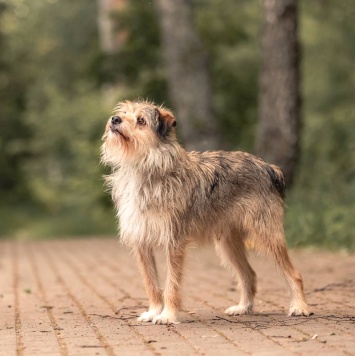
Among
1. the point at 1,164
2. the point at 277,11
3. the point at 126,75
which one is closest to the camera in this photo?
the point at 277,11

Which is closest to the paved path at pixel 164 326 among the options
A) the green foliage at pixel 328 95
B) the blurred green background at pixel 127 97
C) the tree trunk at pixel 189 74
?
the blurred green background at pixel 127 97

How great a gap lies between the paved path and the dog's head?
1184 mm

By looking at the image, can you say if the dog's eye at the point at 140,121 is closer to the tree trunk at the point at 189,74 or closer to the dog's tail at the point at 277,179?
the dog's tail at the point at 277,179

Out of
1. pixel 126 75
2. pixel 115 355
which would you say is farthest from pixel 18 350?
pixel 126 75

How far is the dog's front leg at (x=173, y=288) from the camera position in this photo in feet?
29.6

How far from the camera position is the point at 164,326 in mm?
8820

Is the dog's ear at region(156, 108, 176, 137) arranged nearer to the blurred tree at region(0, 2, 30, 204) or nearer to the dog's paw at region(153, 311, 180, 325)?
the dog's paw at region(153, 311, 180, 325)

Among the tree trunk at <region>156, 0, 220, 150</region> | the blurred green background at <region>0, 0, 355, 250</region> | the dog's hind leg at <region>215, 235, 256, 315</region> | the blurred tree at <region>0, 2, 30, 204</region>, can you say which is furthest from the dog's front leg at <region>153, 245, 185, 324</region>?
the blurred tree at <region>0, 2, 30, 204</region>

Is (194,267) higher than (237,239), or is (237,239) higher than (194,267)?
(237,239)

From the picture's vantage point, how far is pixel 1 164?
36531 mm

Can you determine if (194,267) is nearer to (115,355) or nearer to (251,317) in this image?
(251,317)

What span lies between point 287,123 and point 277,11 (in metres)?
2.14

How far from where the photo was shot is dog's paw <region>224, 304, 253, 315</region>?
9.75 metres

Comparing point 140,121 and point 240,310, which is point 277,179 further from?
point 140,121
